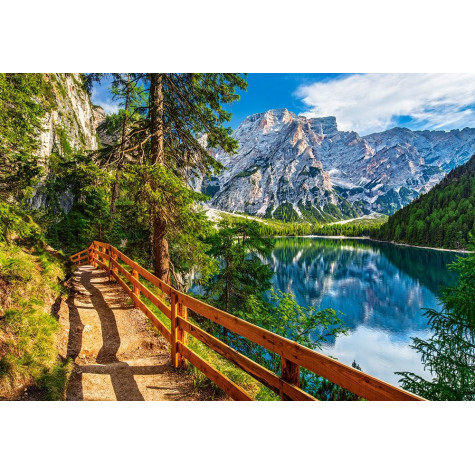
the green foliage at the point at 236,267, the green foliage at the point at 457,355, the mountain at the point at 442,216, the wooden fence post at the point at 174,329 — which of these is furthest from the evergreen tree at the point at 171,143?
the mountain at the point at 442,216

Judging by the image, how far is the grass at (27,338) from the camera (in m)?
3.60

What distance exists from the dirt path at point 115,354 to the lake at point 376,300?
7.75m

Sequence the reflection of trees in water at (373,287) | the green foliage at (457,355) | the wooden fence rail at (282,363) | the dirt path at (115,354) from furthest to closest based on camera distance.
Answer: the reflection of trees in water at (373,287) → the green foliage at (457,355) → the dirt path at (115,354) → the wooden fence rail at (282,363)

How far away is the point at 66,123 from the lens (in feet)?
161

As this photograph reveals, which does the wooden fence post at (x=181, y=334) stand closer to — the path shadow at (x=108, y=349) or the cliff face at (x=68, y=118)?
the path shadow at (x=108, y=349)

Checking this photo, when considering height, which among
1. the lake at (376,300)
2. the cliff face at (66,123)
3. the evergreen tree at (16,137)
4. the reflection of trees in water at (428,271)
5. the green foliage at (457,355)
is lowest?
the lake at (376,300)

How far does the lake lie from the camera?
71.8ft

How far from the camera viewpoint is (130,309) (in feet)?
23.6

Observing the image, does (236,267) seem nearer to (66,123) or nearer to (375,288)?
(375,288)

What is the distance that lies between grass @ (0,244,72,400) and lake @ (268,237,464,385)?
9.33 meters

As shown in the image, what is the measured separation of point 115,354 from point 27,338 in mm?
1461

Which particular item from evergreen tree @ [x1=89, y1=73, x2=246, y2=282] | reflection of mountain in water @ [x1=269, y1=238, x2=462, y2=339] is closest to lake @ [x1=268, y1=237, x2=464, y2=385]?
reflection of mountain in water @ [x1=269, y1=238, x2=462, y2=339]

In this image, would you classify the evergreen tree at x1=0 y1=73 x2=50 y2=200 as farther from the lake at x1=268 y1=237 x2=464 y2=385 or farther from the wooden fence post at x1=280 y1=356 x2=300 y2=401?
the lake at x1=268 y1=237 x2=464 y2=385
